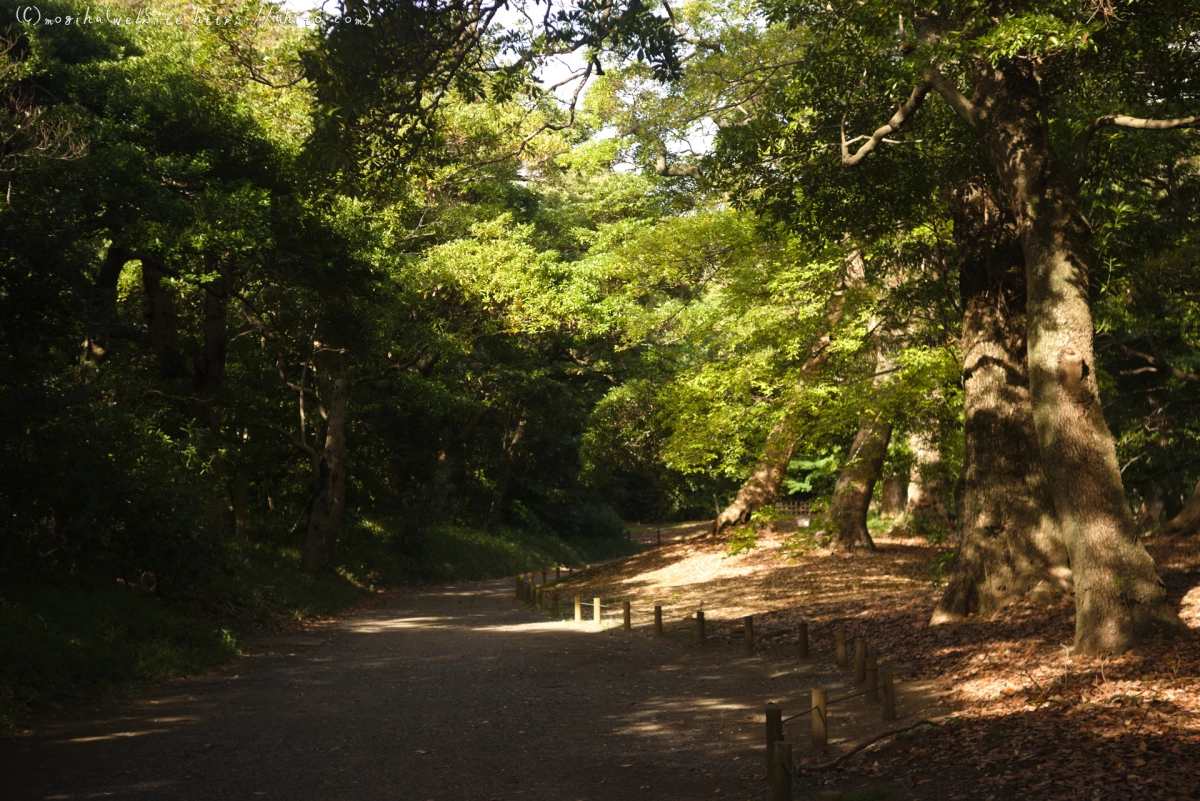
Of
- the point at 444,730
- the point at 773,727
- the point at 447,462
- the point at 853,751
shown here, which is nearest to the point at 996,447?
the point at 853,751

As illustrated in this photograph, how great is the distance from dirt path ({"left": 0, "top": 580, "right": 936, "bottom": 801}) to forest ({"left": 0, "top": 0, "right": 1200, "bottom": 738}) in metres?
1.40

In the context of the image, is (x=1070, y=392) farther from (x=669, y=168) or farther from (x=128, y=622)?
(x=669, y=168)

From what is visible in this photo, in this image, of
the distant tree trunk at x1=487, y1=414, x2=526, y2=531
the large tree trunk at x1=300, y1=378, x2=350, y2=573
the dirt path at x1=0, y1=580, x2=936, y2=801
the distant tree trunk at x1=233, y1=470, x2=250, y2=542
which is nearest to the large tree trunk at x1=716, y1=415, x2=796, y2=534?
the large tree trunk at x1=300, y1=378, x2=350, y2=573

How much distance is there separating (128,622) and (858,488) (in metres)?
15.5

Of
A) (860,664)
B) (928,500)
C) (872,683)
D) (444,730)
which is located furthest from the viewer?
(928,500)

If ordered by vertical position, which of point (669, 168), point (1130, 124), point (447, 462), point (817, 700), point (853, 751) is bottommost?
point (853, 751)

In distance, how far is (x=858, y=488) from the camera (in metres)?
21.9

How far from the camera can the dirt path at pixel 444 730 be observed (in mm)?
7516

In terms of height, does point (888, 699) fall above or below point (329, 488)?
below

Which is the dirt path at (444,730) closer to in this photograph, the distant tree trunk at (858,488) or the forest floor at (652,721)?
the forest floor at (652,721)

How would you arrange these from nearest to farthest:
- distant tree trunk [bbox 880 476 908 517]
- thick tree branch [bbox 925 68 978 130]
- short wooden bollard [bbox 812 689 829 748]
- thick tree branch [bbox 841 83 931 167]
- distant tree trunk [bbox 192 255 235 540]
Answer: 1. short wooden bollard [bbox 812 689 829 748]
2. thick tree branch [bbox 925 68 978 130]
3. thick tree branch [bbox 841 83 931 167]
4. distant tree trunk [bbox 192 255 235 540]
5. distant tree trunk [bbox 880 476 908 517]

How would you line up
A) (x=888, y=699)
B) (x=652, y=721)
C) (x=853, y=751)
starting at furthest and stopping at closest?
(x=652, y=721) < (x=888, y=699) < (x=853, y=751)

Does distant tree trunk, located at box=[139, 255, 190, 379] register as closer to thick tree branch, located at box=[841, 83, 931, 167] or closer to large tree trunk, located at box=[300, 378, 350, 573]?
large tree trunk, located at box=[300, 378, 350, 573]

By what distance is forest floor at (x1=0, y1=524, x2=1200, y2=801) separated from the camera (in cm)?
701
